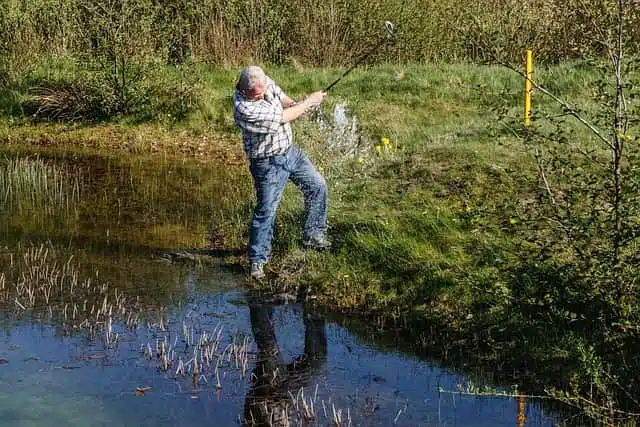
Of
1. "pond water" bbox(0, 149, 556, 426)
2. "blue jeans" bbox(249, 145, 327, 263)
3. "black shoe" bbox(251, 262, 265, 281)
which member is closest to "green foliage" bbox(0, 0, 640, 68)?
"pond water" bbox(0, 149, 556, 426)

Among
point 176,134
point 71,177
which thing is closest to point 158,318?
point 71,177

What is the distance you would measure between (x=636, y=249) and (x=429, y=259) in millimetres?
1846

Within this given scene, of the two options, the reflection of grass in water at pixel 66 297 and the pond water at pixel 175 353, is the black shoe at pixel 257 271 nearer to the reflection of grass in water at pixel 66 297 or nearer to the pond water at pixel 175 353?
the pond water at pixel 175 353

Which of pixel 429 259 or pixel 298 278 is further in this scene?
pixel 298 278

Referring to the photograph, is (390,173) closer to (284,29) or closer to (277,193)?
(277,193)

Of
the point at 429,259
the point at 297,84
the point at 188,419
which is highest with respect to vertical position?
the point at 297,84

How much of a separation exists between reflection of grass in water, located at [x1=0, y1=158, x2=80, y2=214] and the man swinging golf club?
389 cm

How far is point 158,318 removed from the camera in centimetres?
816

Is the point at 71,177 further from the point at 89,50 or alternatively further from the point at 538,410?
the point at 538,410

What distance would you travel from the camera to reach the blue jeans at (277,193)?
907 centimetres

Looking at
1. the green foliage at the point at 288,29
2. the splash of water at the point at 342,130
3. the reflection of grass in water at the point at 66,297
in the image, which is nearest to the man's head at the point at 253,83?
the reflection of grass in water at the point at 66,297

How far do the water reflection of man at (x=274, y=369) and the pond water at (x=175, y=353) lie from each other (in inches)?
0.6

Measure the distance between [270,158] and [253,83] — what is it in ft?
2.40

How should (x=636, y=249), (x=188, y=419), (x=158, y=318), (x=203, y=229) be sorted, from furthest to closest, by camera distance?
1. (x=203, y=229)
2. (x=158, y=318)
3. (x=636, y=249)
4. (x=188, y=419)
